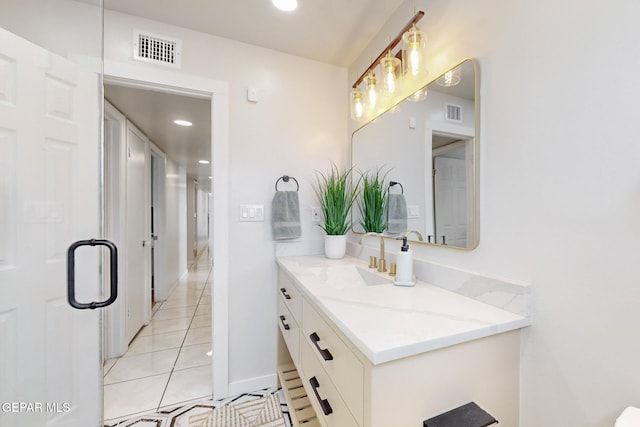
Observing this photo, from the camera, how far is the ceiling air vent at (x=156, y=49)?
1.54m

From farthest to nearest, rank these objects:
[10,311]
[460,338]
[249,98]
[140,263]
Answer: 1. [140,263]
2. [249,98]
3. [10,311]
4. [460,338]

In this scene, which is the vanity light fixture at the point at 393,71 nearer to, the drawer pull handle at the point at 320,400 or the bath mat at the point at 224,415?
the drawer pull handle at the point at 320,400

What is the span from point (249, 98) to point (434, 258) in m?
1.52

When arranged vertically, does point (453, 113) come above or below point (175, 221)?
above

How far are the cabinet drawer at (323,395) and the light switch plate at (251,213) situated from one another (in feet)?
3.02

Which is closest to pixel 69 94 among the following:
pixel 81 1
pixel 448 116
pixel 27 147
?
pixel 27 147

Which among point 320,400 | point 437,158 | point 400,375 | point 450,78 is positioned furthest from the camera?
point 437,158

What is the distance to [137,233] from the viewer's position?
261 cm

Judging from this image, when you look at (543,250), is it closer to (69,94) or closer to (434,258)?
(434,258)

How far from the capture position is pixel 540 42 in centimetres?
84

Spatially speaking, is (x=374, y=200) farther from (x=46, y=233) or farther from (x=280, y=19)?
(x=46, y=233)

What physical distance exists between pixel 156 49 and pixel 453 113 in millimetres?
1720

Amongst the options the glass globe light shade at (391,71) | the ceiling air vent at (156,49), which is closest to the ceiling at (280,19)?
the ceiling air vent at (156,49)

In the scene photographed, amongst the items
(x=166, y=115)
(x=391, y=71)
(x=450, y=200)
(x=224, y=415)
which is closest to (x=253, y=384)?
(x=224, y=415)
